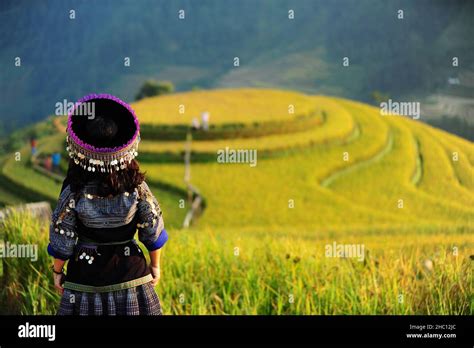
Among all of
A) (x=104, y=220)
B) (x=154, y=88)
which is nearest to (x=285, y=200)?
(x=154, y=88)

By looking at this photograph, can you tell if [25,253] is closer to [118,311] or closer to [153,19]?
[118,311]

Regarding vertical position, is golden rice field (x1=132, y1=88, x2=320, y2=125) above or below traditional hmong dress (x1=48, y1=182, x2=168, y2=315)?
above

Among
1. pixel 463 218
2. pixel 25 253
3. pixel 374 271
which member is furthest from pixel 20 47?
pixel 463 218

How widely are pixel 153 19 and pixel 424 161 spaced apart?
3.65m

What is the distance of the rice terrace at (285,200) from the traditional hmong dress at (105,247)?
1.42 meters
